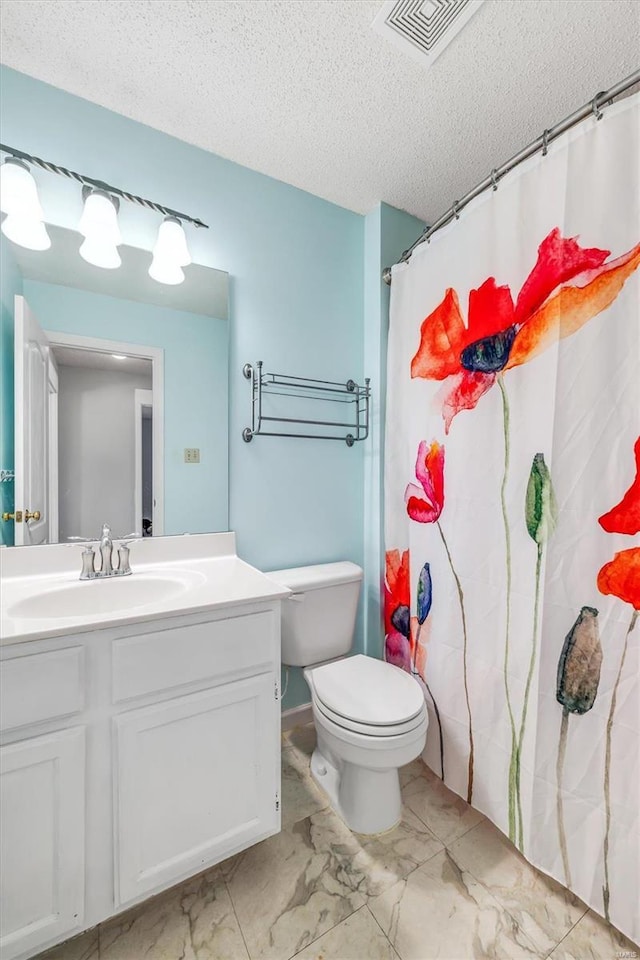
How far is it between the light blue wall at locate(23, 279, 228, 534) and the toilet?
43 cm

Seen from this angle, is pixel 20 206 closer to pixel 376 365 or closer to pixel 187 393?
pixel 187 393

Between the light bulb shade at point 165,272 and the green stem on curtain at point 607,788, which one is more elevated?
the light bulb shade at point 165,272

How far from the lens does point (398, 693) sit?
1.38m

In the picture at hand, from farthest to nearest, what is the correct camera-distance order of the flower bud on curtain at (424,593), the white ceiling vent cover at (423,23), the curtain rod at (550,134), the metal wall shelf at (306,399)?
the metal wall shelf at (306,399)
the flower bud on curtain at (424,593)
the white ceiling vent cover at (423,23)
the curtain rod at (550,134)

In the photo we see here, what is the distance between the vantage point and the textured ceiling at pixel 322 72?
1106mm

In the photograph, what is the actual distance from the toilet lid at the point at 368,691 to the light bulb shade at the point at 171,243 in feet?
5.16

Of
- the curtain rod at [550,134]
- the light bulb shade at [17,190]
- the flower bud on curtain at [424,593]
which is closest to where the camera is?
the curtain rod at [550,134]

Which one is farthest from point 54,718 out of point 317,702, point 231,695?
point 317,702

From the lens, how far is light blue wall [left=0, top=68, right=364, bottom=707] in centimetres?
133

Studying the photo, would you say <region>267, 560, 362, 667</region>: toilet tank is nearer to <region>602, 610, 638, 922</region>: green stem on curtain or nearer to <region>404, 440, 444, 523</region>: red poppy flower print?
<region>404, 440, 444, 523</region>: red poppy flower print

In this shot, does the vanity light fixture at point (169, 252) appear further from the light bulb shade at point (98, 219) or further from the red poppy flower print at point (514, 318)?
the red poppy flower print at point (514, 318)

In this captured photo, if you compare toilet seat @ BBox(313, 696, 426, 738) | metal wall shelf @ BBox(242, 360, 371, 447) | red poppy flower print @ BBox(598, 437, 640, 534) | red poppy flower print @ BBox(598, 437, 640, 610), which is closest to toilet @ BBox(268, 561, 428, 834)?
toilet seat @ BBox(313, 696, 426, 738)

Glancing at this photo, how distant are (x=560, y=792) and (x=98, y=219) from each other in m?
2.16

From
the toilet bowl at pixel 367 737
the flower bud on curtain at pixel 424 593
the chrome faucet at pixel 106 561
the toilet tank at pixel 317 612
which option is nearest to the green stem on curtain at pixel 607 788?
the toilet bowl at pixel 367 737
